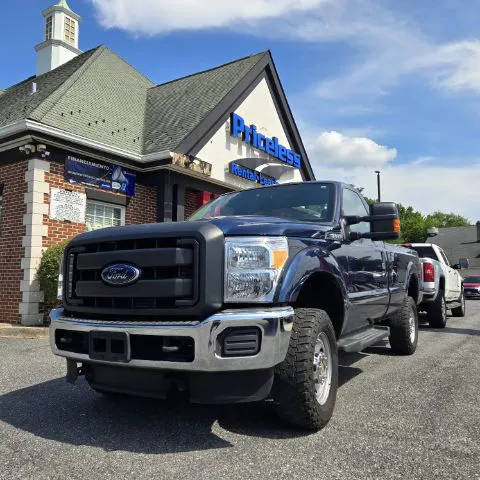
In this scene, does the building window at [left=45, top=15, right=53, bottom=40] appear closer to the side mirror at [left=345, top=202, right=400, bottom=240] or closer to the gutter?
the gutter

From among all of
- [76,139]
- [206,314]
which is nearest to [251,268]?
[206,314]

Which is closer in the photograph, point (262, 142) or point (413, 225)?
point (262, 142)

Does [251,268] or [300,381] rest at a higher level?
[251,268]

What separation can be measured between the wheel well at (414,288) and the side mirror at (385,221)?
8.57 feet

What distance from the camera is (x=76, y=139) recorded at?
10.2 metres

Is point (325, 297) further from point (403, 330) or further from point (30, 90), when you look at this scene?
point (30, 90)

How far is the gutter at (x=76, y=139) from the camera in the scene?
9523 millimetres

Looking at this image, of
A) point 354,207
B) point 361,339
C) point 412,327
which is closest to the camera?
point 361,339

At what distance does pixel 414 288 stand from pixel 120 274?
4.80m

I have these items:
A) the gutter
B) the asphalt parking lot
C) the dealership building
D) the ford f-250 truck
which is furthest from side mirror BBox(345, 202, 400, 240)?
the gutter

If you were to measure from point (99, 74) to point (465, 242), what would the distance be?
43.3 metres

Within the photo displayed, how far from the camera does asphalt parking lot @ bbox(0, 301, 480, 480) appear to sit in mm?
2812

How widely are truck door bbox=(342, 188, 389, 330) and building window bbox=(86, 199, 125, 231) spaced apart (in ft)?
22.9

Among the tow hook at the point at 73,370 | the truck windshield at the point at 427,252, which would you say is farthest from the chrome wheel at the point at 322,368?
the truck windshield at the point at 427,252
